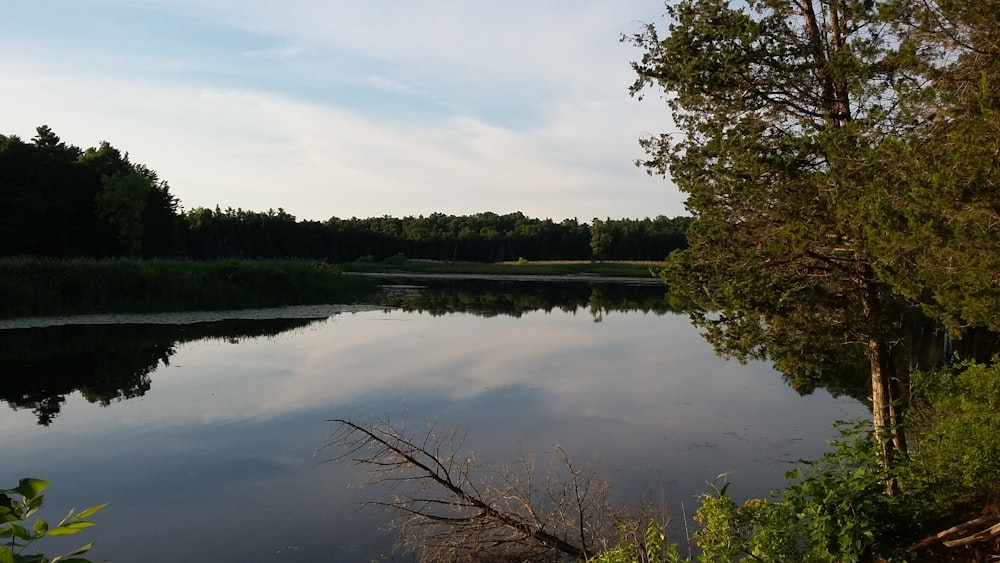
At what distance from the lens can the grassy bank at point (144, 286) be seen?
86.8 ft

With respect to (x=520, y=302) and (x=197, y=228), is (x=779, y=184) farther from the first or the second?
(x=197, y=228)

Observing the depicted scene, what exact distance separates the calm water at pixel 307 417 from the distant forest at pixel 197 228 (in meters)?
4.11

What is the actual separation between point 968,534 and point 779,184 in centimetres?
483

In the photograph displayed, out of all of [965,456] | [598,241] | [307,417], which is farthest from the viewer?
[598,241]

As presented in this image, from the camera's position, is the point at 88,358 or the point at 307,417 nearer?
the point at 307,417

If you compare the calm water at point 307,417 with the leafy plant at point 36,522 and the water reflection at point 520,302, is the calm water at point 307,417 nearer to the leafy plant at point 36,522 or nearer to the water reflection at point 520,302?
the leafy plant at point 36,522

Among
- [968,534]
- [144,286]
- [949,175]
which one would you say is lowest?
[968,534]

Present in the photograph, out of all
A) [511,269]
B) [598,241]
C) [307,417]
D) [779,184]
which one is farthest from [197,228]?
[779,184]

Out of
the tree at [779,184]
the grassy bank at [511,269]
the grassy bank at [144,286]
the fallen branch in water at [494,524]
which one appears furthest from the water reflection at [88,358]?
the grassy bank at [511,269]

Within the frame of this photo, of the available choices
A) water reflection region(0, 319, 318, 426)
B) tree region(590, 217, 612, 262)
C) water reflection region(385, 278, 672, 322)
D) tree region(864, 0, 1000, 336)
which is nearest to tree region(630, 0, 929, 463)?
tree region(864, 0, 1000, 336)

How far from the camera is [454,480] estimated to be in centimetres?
978

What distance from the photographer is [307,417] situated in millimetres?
13711

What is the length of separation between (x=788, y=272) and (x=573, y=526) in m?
4.45

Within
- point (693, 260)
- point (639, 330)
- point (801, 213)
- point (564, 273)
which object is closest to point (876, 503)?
point (801, 213)
